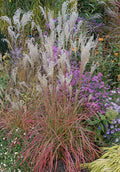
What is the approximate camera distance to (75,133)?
8.64 feet

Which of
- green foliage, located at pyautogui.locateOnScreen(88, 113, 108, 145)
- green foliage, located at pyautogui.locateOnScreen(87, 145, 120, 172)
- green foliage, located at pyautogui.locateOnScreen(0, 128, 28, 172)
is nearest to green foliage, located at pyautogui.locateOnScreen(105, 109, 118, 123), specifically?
green foliage, located at pyautogui.locateOnScreen(88, 113, 108, 145)

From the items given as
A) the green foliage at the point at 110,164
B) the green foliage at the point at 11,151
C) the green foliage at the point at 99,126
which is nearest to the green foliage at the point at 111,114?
the green foliage at the point at 99,126

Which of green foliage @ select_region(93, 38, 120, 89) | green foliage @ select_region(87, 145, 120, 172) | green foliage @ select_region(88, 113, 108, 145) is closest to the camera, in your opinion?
green foliage @ select_region(87, 145, 120, 172)

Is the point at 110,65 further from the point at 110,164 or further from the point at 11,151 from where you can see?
the point at 11,151

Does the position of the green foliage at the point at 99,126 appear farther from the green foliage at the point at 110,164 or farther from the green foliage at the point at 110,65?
the green foliage at the point at 110,65

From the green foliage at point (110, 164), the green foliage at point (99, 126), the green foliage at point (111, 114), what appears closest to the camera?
the green foliage at point (110, 164)

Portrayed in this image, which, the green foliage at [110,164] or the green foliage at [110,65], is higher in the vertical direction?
the green foliage at [110,65]

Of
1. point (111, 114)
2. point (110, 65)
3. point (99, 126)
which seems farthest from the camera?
point (110, 65)

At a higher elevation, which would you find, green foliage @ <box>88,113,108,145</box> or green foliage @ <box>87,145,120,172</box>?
green foliage @ <box>88,113,108,145</box>

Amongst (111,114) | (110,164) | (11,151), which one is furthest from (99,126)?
(11,151)

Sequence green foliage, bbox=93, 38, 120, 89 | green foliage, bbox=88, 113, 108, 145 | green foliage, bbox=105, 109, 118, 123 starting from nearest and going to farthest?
1. green foliage, bbox=105, 109, 118, 123
2. green foliage, bbox=88, 113, 108, 145
3. green foliage, bbox=93, 38, 120, 89

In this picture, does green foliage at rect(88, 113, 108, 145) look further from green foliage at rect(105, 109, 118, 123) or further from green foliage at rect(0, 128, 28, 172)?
green foliage at rect(0, 128, 28, 172)

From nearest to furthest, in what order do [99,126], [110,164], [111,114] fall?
[110,164] < [111,114] < [99,126]

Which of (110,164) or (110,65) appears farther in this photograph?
(110,65)
